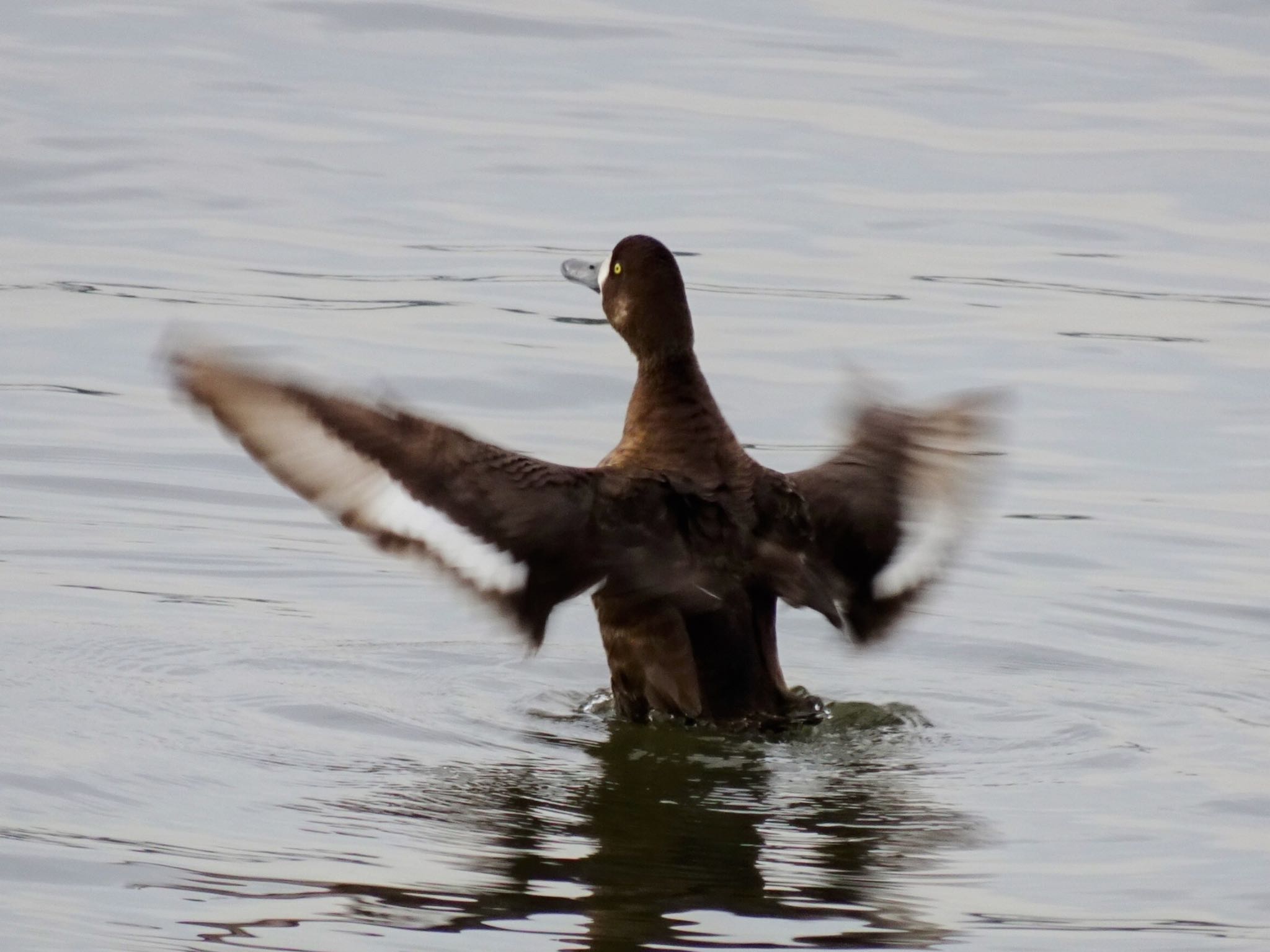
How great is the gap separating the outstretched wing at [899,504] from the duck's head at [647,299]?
0.56 metres

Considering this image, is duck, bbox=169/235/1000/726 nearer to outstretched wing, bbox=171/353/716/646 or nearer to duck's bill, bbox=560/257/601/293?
outstretched wing, bbox=171/353/716/646

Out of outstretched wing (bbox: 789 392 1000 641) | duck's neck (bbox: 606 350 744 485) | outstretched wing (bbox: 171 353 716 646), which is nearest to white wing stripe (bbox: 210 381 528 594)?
outstretched wing (bbox: 171 353 716 646)

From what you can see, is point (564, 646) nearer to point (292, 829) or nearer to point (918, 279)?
point (292, 829)

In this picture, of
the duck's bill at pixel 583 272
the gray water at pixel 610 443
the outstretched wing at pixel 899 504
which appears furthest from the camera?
the duck's bill at pixel 583 272

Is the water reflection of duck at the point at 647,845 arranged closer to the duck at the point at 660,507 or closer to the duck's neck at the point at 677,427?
the duck at the point at 660,507

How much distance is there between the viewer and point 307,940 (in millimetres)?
4707

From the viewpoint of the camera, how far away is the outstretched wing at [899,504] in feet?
22.2

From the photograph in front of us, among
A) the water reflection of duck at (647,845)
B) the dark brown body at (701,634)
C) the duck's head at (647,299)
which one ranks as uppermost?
the duck's head at (647,299)

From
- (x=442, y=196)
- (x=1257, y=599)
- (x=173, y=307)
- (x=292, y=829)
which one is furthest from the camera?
(x=442, y=196)

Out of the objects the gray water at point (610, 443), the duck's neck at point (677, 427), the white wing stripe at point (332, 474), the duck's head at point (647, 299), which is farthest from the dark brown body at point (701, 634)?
the white wing stripe at point (332, 474)

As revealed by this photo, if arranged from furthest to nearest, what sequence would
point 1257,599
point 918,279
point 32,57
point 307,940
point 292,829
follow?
point 32,57, point 918,279, point 1257,599, point 292,829, point 307,940

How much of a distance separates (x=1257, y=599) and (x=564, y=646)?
8.16ft

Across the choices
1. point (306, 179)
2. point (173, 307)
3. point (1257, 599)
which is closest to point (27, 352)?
point (173, 307)

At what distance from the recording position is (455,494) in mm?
5910
